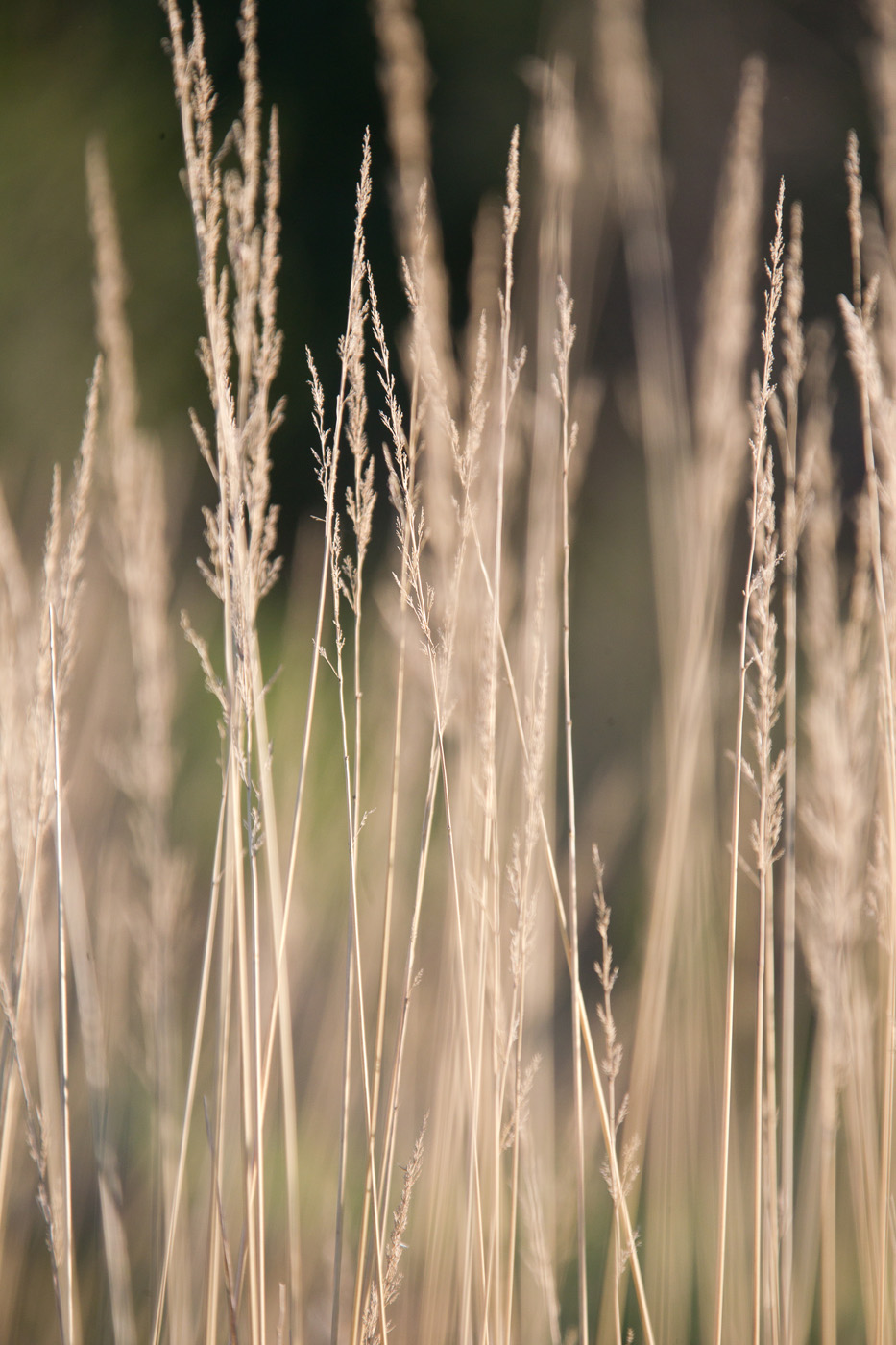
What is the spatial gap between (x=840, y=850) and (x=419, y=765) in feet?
2.53

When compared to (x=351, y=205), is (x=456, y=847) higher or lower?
lower

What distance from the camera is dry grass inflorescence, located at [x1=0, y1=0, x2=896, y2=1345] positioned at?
2.32 feet

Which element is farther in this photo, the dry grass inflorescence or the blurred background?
the blurred background

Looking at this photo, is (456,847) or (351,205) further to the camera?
(351,205)

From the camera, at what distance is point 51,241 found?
1.80 metres

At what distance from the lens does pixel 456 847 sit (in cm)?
91

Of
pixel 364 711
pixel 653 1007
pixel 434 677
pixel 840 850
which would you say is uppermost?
pixel 364 711

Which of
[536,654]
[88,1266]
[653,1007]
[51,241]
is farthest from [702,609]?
[51,241]

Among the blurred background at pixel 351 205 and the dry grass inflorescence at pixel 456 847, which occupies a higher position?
the blurred background at pixel 351 205

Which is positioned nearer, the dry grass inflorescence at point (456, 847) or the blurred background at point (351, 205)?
the dry grass inflorescence at point (456, 847)

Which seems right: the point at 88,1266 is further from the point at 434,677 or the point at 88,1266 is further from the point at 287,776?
the point at 434,677

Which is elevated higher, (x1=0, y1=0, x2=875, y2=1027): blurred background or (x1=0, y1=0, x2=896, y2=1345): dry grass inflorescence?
(x1=0, y1=0, x2=875, y2=1027): blurred background

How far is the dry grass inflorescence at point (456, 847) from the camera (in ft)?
2.32

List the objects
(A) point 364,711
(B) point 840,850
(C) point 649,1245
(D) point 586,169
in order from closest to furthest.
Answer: (B) point 840,850
(C) point 649,1245
(A) point 364,711
(D) point 586,169
